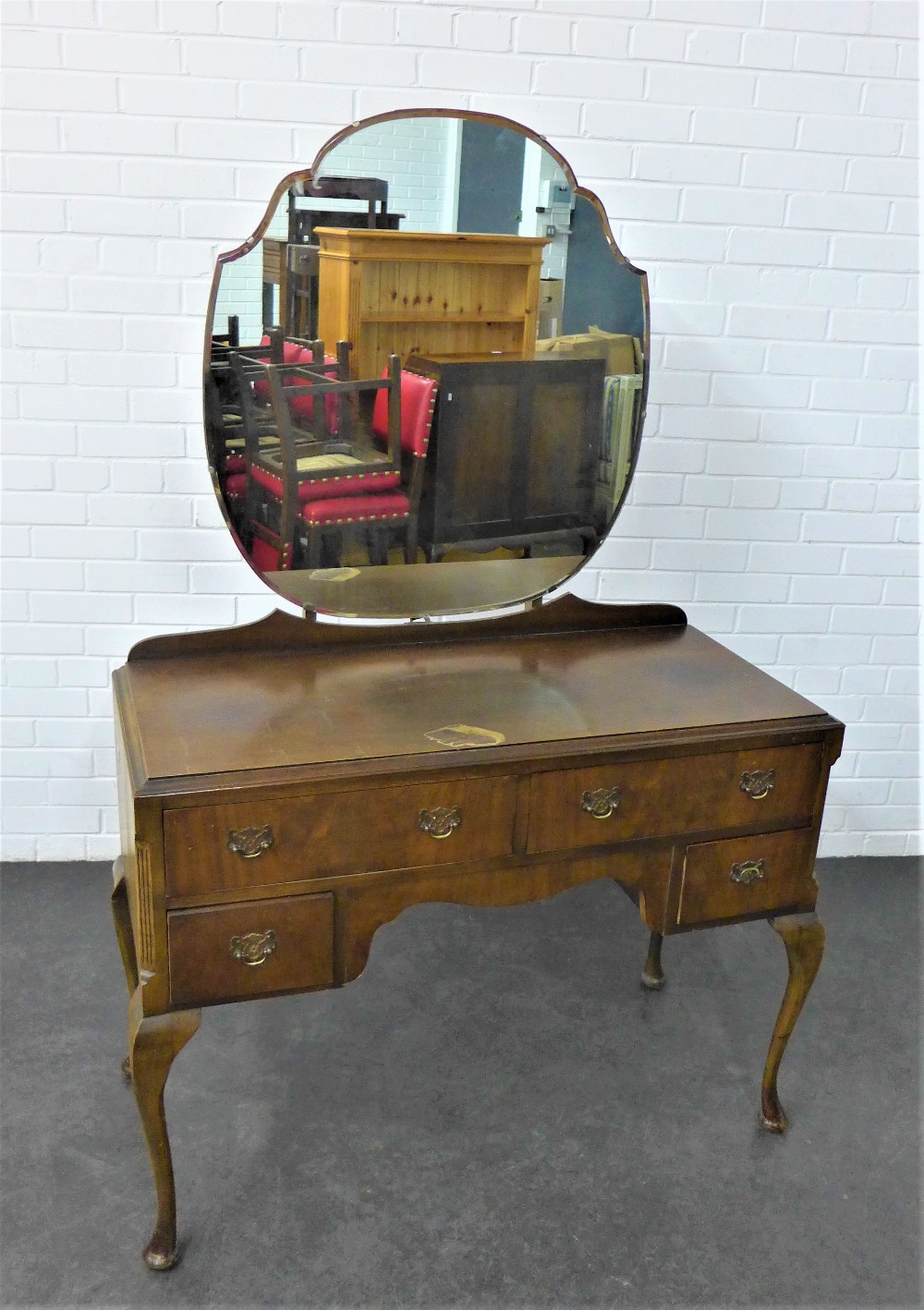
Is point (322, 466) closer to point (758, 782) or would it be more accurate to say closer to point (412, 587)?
point (412, 587)

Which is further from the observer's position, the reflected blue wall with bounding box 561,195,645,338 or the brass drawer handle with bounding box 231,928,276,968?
the reflected blue wall with bounding box 561,195,645,338

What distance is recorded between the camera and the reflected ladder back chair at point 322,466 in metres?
1.98

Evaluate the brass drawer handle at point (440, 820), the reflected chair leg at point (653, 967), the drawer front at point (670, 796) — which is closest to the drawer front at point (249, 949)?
the brass drawer handle at point (440, 820)

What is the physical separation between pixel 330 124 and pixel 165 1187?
181 cm

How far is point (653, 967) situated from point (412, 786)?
97 centimetres

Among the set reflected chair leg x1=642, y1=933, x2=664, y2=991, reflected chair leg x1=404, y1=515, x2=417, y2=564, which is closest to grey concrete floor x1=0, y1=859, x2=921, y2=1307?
reflected chair leg x1=642, y1=933, x2=664, y2=991

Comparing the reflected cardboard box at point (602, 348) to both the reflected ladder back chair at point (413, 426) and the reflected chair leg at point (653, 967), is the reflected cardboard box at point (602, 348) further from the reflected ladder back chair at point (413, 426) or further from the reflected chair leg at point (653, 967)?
the reflected chair leg at point (653, 967)

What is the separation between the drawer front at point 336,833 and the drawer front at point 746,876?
1.09ft

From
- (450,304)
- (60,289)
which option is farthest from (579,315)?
(60,289)

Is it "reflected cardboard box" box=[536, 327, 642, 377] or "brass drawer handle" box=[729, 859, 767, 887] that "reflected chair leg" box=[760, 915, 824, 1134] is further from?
"reflected cardboard box" box=[536, 327, 642, 377]

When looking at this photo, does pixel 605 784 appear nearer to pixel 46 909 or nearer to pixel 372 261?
pixel 372 261

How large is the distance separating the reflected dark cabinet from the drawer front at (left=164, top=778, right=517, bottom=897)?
0.57m

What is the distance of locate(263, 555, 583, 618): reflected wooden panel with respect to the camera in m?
2.09

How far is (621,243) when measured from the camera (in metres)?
2.37
